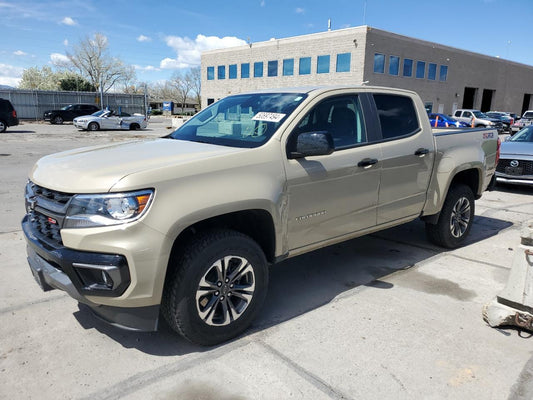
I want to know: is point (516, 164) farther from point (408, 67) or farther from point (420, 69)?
point (420, 69)

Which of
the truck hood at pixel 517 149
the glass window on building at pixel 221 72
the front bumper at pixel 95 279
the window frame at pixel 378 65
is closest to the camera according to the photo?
the front bumper at pixel 95 279

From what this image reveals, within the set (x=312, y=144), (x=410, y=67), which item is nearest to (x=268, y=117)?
(x=312, y=144)

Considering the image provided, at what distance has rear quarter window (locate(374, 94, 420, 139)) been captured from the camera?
4.35 meters

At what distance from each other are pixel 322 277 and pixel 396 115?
1.88m

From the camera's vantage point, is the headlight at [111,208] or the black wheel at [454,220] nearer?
the headlight at [111,208]

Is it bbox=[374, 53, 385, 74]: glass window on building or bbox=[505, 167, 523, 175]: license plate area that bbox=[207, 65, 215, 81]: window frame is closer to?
bbox=[374, 53, 385, 74]: glass window on building

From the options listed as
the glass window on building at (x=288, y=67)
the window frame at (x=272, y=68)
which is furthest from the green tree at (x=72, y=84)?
the glass window on building at (x=288, y=67)

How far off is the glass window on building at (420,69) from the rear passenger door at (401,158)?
4486 centimetres

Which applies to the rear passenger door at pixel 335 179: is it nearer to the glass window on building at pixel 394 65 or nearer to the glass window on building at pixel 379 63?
the glass window on building at pixel 379 63

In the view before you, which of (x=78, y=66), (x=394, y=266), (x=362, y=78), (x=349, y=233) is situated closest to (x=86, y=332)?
(x=349, y=233)

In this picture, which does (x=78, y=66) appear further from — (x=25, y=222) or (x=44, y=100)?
(x=25, y=222)

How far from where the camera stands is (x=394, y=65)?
4291 centimetres

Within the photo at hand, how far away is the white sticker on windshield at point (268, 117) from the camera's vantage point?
3.56m

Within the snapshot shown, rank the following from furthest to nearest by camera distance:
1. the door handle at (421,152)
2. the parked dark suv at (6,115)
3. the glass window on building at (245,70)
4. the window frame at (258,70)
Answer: the glass window on building at (245,70), the window frame at (258,70), the parked dark suv at (6,115), the door handle at (421,152)
